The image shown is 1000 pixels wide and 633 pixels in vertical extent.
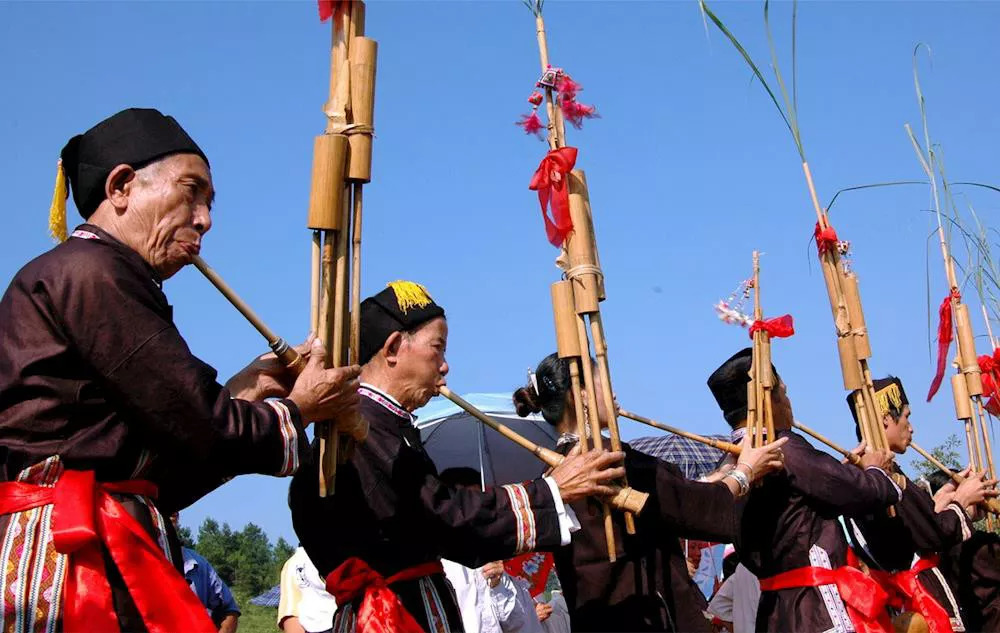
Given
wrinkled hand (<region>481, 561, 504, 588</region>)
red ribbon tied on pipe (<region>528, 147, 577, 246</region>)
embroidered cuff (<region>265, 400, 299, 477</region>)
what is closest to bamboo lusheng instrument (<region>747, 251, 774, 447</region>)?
red ribbon tied on pipe (<region>528, 147, 577, 246</region>)

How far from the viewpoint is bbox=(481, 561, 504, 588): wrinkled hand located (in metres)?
6.07

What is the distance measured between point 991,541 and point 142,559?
5.45 metres

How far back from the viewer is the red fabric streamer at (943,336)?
19.4ft

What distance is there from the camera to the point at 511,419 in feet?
24.8

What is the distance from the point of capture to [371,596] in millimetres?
3176

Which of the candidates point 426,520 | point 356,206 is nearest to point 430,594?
point 426,520

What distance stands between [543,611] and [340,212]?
4677 mm

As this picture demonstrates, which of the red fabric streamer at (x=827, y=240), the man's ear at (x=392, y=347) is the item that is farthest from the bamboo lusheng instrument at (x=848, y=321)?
the man's ear at (x=392, y=347)

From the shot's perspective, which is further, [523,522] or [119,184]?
[523,522]

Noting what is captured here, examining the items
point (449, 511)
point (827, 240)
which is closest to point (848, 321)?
point (827, 240)

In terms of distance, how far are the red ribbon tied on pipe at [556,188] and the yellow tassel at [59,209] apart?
1561mm

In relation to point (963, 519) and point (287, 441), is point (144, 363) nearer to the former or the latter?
point (287, 441)

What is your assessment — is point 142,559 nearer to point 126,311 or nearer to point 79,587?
point 79,587

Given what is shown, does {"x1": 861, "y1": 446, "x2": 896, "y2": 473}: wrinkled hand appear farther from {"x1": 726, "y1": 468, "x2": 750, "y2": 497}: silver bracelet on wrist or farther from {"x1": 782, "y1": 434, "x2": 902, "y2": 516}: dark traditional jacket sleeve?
{"x1": 726, "y1": 468, "x2": 750, "y2": 497}: silver bracelet on wrist
